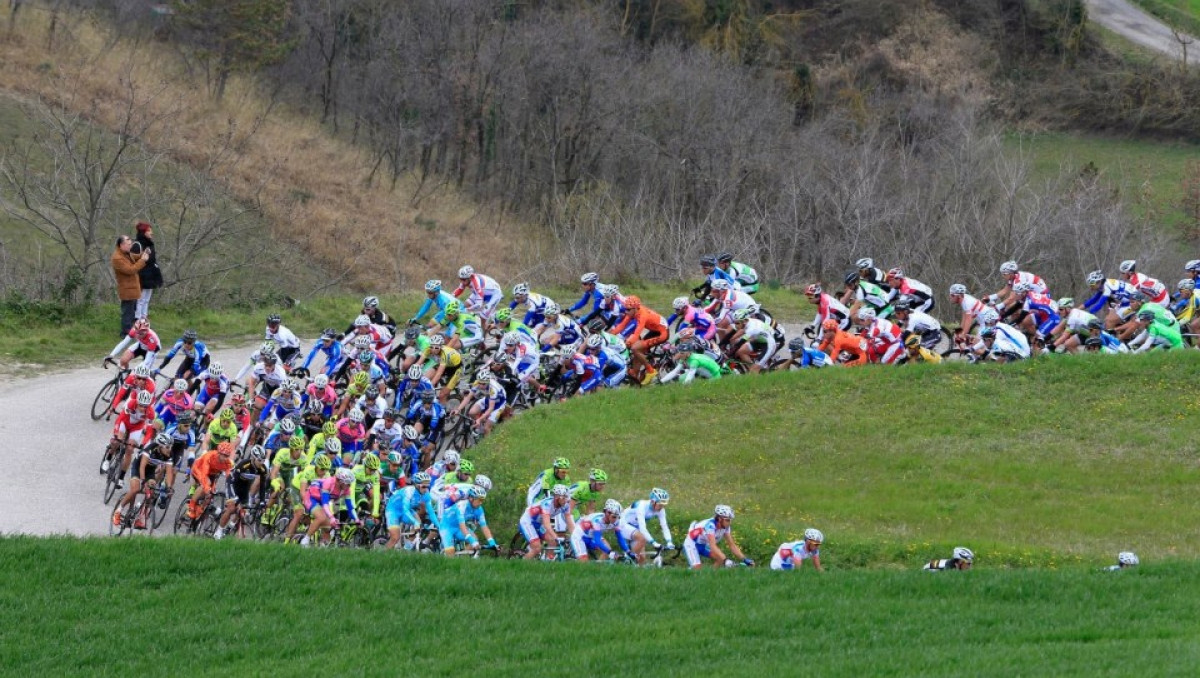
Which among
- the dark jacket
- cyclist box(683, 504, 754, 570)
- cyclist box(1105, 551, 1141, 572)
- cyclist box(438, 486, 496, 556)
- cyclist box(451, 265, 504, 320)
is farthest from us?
the dark jacket

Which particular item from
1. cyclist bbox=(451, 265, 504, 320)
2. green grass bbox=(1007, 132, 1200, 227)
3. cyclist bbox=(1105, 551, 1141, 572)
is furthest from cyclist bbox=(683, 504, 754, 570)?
green grass bbox=(1007, 132, 1200, 227)

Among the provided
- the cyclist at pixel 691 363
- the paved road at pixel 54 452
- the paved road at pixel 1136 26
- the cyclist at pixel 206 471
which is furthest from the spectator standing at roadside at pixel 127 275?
the paved road at pixel 1136 26

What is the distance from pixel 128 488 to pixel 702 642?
1275 cm

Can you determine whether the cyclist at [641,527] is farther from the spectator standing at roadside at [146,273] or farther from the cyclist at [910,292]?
the spectator standing at roadside at [146,273]

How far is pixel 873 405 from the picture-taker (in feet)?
108

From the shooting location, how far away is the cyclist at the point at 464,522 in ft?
83.5

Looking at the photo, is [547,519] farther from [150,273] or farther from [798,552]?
[150,273]

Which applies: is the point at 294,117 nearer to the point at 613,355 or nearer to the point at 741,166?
the point at 741,166

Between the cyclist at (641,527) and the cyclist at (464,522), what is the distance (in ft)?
6.49

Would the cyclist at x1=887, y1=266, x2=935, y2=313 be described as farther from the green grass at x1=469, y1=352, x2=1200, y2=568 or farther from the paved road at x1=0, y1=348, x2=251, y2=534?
the paved road at x1=0, y1=348, x2=251, y2=534

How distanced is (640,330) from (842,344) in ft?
13.6

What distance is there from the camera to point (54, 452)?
30750mm

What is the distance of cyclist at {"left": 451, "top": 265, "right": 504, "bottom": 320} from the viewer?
34094 millimetres

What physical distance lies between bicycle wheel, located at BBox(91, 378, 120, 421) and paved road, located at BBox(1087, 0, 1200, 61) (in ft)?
194
